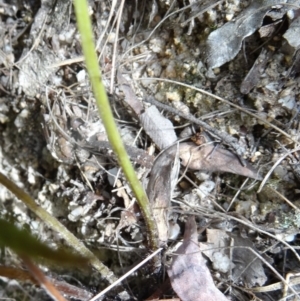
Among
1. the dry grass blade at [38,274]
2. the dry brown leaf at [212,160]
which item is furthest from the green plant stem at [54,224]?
the dry brown leaf at [212,160]

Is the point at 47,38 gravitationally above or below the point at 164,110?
above

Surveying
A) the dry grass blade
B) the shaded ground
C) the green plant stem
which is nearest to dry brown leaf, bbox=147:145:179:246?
the shaded ground

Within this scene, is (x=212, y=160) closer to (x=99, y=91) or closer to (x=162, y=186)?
(x=162, y=186)

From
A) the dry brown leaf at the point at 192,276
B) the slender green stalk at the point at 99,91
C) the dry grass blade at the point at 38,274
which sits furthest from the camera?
the dry brown leaf at the point at 192,276

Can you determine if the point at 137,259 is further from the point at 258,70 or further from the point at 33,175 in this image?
the point at 258,70

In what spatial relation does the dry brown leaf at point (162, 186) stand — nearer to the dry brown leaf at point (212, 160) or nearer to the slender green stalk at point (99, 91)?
the dry brown leaf at point (212, 160)

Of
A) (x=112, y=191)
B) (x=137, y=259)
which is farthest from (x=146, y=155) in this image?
(x=137, y=259)
